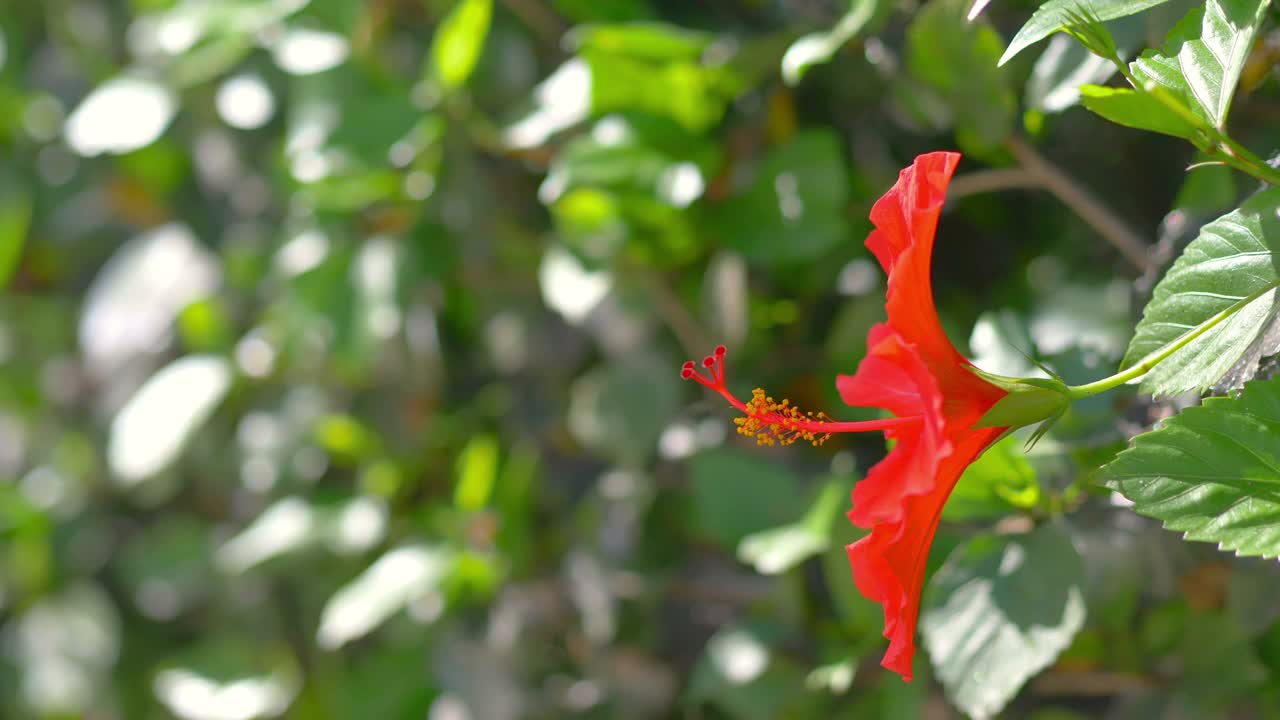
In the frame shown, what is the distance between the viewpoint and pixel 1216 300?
17.8 inches

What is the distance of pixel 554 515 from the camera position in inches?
42.8

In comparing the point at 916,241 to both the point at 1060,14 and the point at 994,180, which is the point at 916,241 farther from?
the point at 994,180

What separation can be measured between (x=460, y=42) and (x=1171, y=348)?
61 centimetres

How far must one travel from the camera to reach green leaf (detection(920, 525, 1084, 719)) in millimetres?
581

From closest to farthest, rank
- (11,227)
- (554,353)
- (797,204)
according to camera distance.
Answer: (797,204) → (554,353) → (11,227)

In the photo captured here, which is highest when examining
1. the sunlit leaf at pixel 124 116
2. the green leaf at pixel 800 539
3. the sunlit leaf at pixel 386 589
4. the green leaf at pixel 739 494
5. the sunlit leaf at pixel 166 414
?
the sunlit leaf at pixel 124 116

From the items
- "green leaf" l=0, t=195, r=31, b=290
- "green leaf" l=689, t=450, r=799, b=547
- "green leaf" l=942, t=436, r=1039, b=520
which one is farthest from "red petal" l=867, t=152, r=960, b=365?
"green leaf" l=0, t=195, r=31, b=290

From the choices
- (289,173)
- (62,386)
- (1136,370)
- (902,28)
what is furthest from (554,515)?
(62,386)

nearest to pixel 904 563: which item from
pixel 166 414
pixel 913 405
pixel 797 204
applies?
pixel 913 405

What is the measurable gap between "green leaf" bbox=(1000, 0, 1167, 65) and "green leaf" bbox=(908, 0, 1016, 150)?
0.15 metres

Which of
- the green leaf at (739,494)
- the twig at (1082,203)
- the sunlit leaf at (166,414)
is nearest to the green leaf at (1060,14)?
the twig at (1082,203)

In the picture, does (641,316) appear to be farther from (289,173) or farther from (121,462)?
(121,462)

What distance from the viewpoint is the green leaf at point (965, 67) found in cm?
63

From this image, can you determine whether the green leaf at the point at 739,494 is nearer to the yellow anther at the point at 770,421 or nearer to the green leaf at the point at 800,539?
the green leaf at the point at 800,539
